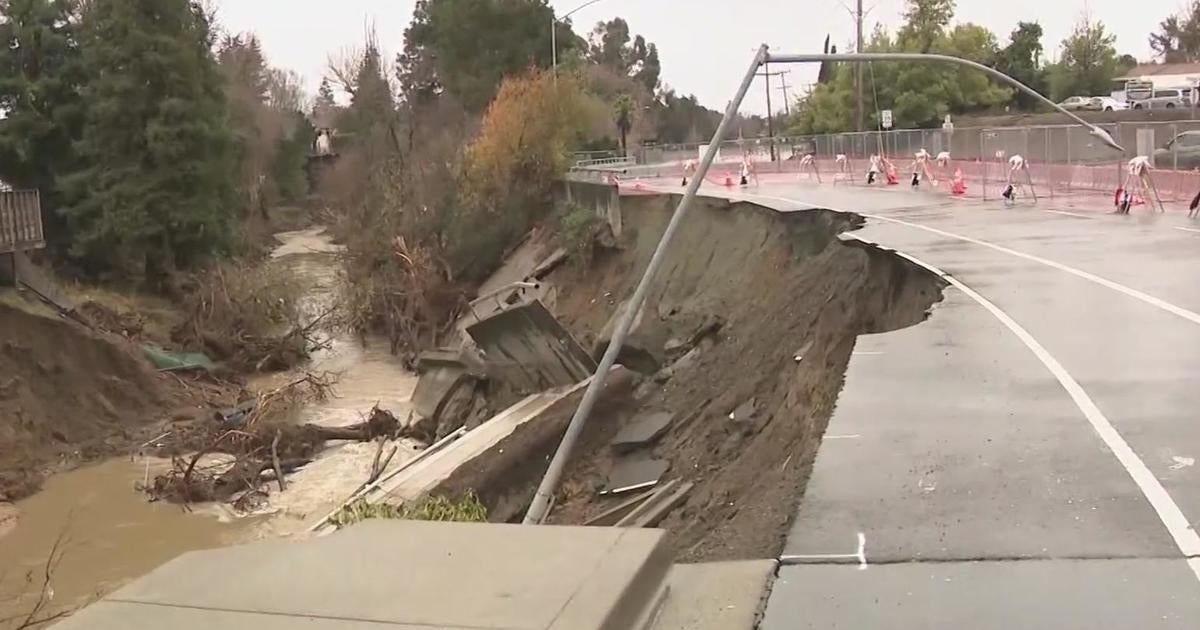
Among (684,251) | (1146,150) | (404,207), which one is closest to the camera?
(1146,150)

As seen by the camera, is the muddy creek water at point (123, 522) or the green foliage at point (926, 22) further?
the green foliage at point (926, 22)

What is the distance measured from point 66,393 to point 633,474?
67.6 ft

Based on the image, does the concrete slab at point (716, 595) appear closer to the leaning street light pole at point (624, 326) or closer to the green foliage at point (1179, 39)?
the leaning street light pole at point (624, 326)

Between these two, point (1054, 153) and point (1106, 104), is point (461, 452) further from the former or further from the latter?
point (1106, 104)

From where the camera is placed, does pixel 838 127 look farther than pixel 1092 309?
Yes

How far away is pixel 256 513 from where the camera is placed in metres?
23.0

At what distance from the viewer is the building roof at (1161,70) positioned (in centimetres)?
9006

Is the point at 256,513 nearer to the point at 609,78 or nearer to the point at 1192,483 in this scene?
the point at 1192,483

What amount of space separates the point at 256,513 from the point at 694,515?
12872 millimetres

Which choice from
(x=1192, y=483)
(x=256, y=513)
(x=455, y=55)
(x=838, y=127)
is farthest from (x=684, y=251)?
(x=838, y=127)

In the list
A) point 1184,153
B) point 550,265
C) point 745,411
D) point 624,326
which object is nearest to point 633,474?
point 745,411

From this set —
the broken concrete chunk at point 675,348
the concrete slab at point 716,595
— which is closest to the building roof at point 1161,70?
the broken concrete chunk at point 675,348

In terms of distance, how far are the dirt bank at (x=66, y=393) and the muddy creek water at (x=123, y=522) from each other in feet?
5.69

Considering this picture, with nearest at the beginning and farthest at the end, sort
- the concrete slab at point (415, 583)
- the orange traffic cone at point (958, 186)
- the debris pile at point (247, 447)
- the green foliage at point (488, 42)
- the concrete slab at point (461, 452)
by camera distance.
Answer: the concrete slab at point (415, 583), the concrete slab at point (461, 452), the debris pile at point (247, 447), the orange traffic cone at point (958, 186), the green foliage at point (488, 42)
